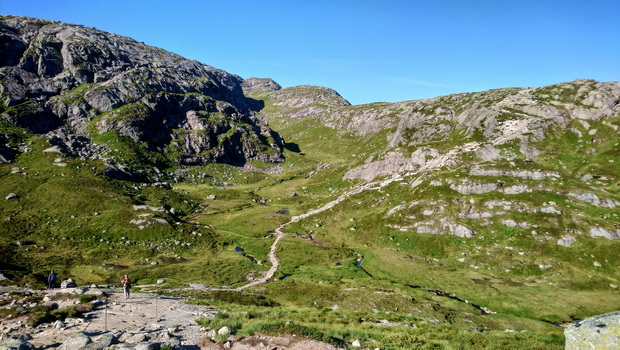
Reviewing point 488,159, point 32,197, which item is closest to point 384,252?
point 488,159

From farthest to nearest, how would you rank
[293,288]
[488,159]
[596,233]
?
[488,159] < [596,233] < [293,288]

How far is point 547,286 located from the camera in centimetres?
5884

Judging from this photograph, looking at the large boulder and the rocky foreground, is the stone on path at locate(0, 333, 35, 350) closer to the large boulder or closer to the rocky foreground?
the rocky foreground

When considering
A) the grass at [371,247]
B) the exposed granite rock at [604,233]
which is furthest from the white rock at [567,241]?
the exposed granite rock at [604,233]

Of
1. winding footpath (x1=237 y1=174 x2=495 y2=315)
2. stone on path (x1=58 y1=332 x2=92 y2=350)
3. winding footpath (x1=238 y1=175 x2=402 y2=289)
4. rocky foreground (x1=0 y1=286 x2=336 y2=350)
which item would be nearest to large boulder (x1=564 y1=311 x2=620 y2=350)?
rocky foreground (x1=0 y1=286 x2=336 y2=350)

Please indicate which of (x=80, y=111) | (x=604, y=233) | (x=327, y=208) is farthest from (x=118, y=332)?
(x=80, y=111)

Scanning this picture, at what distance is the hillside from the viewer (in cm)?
4912

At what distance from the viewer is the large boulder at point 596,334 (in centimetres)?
1381

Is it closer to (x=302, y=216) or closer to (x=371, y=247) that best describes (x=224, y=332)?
(x=371, y=247)

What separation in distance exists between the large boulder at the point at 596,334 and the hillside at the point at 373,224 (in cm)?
727

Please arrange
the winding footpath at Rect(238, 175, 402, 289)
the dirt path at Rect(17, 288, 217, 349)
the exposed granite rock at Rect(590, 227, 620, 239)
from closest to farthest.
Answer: the dirt path at Rect(17, 288, 217, 349)
the exposed granite rock at Rect(590, 227, 620, 239)
the winding footpath at Rect(238, 175, 402, 289)

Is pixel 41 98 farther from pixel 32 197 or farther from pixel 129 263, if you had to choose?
pixel 129 263

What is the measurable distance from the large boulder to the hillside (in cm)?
727

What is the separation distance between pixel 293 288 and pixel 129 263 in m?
42.3
